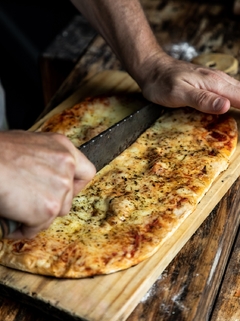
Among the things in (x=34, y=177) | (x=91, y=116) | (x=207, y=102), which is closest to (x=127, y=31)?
(x=91, y=116)

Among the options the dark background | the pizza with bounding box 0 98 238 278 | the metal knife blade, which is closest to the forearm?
the metal knife blade

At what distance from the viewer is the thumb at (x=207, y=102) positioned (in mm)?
2145

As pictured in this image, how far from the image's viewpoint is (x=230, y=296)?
1820mm

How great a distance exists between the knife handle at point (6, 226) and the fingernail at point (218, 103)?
0.96 metres

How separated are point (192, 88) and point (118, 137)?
1.23 feet

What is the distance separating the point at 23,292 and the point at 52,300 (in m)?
0.10

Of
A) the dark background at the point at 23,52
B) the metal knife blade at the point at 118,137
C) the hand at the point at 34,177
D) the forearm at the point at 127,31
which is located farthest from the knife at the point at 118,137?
the dark background at the point at 23,52

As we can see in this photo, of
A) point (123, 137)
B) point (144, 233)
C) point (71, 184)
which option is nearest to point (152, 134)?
point (123, 137)

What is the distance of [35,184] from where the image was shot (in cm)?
151

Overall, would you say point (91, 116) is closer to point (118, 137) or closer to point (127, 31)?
point (118, 137)

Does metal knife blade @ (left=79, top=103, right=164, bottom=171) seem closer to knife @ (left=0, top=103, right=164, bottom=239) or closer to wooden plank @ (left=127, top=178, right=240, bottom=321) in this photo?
knife @ (left=0, top=103, right=164, bottom=239)

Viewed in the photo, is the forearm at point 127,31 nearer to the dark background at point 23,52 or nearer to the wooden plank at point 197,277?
the wooden plank at point 197,277

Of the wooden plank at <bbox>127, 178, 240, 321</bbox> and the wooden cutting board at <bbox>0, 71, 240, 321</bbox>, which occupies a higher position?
the wooden cutting board at <bbox>0, 71, 240, 321</bbox>

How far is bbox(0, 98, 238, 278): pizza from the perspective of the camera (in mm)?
1674
